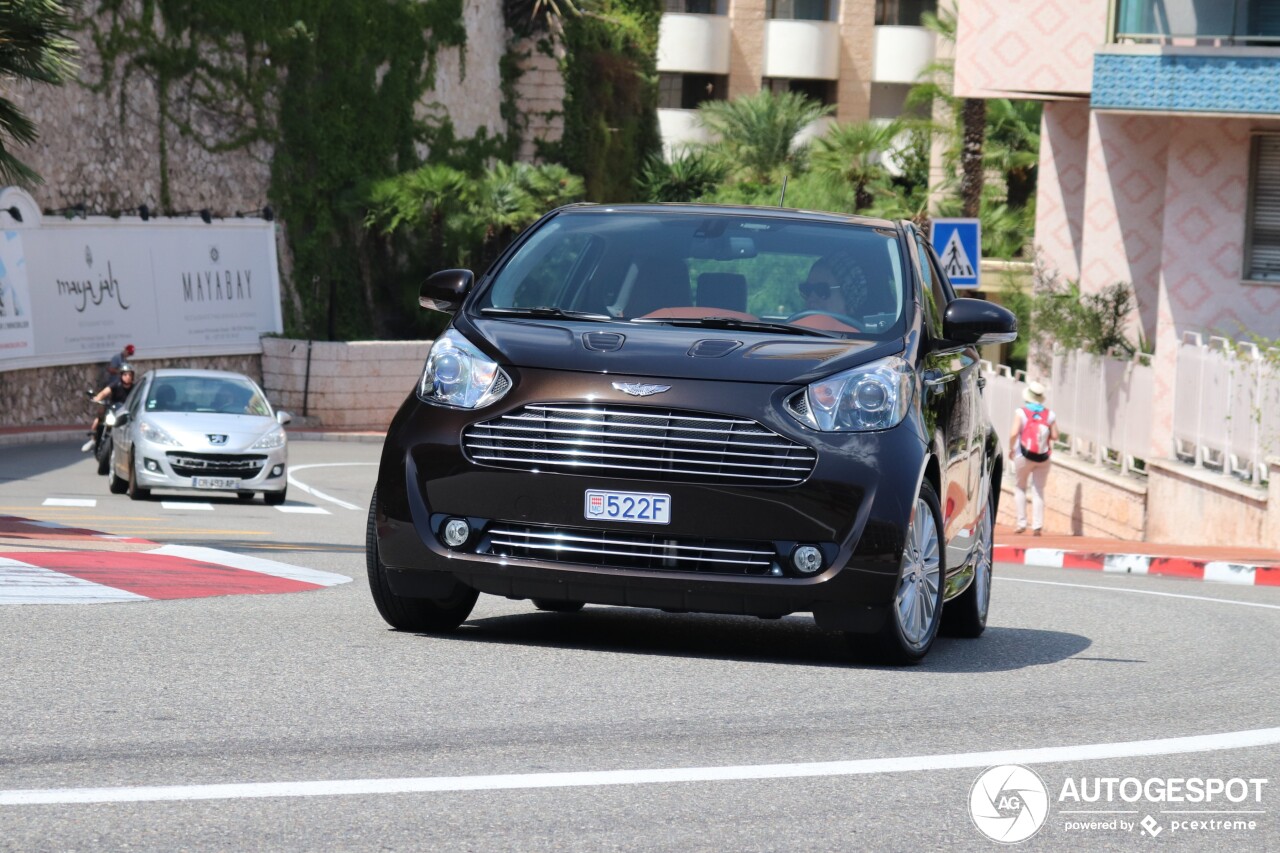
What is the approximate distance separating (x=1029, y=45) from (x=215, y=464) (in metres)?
12.5

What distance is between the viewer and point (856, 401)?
7.75 metres

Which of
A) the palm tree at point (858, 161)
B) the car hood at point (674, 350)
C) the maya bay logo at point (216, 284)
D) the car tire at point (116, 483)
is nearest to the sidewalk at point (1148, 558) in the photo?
the car hood at point (674, 350)

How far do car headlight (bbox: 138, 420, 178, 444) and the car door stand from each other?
15695 millimetres

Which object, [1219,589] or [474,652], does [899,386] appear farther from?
[1219,589]

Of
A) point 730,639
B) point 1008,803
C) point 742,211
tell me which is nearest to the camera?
point 1008,803

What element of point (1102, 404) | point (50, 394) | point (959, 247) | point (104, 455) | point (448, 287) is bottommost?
point (50, 394)

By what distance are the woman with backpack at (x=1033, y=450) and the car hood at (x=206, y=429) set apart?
28.9 feet

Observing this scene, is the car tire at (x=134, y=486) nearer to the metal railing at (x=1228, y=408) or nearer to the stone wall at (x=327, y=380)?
the metal railing at (x=1228, y=408)

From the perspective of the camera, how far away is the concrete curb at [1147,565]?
55.9 ft

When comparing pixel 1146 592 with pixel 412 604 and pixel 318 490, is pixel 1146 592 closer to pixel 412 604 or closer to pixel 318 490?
pixel 412 604

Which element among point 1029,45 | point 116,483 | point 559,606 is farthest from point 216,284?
point 559,606

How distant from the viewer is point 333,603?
9688mm

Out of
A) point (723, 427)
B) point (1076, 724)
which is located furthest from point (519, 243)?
point (1076, 724)

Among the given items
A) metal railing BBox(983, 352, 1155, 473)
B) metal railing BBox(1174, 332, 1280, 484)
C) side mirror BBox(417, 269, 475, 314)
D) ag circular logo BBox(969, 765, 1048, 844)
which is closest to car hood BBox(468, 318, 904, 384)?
side mirror BBox(417, 269, 475, 314)
